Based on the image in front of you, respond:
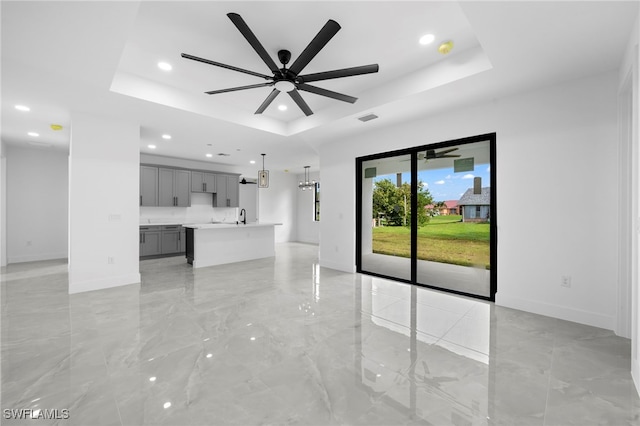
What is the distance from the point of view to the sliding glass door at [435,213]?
4117 millimetres

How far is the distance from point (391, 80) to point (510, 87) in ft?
4.67

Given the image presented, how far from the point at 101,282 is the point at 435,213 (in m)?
5.65

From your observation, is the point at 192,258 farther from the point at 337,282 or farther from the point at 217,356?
the point at 217,356

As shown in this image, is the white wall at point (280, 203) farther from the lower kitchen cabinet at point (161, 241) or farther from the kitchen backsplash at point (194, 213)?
the lower kitchen cabinet at point (161, 241)

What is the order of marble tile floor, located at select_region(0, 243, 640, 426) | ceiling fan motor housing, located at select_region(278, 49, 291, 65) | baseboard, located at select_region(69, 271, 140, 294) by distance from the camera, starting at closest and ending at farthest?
marble tile floor, located at select_region(0, 243, 640, 426) < ceiling fan motor housing, located at select_region(278, 49, 291, 65) < baseboard, located at select_region(69, 271, 140, 294)

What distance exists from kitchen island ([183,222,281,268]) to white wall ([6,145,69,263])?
3530 mm

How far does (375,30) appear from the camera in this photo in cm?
271

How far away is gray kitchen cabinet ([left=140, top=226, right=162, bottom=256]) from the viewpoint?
6785 millimetres

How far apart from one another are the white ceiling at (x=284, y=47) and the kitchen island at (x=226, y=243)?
Answer: 240cm

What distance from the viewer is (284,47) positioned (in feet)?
9.71

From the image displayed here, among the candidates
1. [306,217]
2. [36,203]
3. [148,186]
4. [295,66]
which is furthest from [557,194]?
[36,203]

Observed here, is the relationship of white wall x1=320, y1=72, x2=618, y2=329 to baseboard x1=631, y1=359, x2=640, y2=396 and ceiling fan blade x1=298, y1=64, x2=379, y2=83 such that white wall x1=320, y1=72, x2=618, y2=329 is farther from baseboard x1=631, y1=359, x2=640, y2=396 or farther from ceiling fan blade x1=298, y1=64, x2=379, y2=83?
ceiling fan blade x1=298, y1=64, x2=379, y2=83

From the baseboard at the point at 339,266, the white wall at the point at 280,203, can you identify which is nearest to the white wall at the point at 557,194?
the baseboard at the point at 339,266

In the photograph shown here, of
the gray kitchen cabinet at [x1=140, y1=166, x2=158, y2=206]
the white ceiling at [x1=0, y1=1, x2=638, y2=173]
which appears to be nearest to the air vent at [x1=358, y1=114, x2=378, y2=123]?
the white ceiling at [x1=0, y1=1, x2=638, y2=173]
